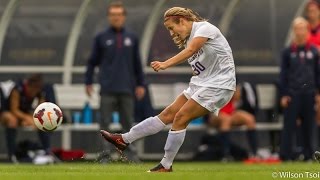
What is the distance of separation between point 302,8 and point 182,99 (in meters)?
9.34

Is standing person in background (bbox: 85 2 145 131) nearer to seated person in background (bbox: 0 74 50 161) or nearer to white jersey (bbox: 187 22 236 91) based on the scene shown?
seated person in background (bbox: 0 74 50 161)

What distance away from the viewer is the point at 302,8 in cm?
2295

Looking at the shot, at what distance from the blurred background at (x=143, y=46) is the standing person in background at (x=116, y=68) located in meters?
3.08

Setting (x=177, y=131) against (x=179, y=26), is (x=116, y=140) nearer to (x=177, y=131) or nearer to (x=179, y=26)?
(x=177, y=131)

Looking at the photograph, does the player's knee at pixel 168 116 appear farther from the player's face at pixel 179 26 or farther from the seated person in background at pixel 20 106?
the seated person in background at pixel 20 106

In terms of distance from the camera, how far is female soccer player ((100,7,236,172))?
13539 millimetres

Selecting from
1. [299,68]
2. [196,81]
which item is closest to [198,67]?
[196,81]

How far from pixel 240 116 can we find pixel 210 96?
26.3 ft

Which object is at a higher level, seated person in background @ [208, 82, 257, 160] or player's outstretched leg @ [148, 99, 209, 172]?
player's outstretched leg @ [148, 99, 209, 172]

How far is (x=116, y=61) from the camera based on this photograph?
736 inches

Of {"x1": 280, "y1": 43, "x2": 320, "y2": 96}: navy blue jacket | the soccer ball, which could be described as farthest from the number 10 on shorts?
{"x1": 280, "y1": 43, "x2": 320, "y2": 96}: navy blue jacket

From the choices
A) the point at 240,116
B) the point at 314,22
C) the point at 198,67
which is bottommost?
the point at 240,116

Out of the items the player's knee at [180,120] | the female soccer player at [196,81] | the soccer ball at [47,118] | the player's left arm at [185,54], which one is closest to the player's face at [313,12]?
the female soccer player at [196,81]

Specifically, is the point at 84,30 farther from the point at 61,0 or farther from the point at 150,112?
the point at 150,112
